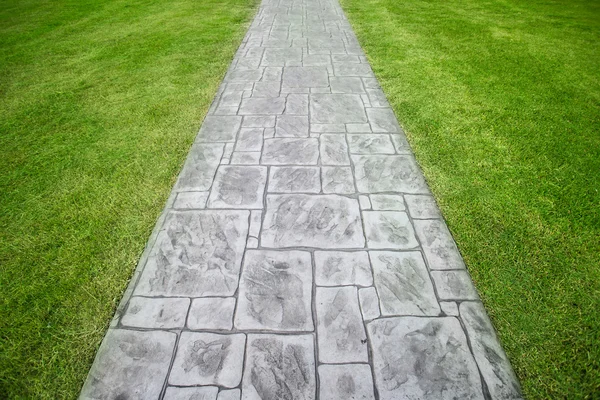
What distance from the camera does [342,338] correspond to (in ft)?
7.04

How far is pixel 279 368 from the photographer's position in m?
2.00

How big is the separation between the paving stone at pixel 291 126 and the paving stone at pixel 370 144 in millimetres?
649

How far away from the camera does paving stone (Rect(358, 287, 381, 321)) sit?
2275 mm

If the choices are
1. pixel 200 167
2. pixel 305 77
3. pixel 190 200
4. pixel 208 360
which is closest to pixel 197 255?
pixel 190 200

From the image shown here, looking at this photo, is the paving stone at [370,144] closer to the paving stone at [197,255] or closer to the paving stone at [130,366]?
the paving stone at [197,255]

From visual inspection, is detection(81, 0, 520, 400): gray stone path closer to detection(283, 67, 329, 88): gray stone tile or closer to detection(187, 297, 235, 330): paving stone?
detection(187, 297, 235, 330): paving stone

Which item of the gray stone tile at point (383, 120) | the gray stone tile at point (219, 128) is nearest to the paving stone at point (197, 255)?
the gray stone tile at point (219, 128)

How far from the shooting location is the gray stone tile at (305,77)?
17.7ft

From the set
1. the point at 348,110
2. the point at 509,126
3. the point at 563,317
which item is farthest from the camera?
the point at 348,110

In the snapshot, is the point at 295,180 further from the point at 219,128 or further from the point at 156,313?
the point at 156,313

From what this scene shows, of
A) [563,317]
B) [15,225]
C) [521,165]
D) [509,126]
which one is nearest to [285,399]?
[563,317]

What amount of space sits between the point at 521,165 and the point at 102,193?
15.2ft

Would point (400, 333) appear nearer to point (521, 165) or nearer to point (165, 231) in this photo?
point (165, 231)

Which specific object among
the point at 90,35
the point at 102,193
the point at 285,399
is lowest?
the point at 285,399
